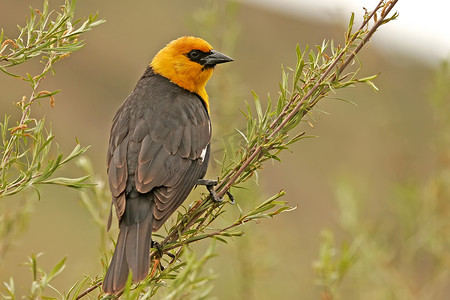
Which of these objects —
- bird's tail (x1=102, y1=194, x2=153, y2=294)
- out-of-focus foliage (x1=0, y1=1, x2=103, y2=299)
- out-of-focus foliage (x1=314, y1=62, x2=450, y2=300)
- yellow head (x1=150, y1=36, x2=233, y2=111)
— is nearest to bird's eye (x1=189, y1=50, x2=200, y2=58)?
yellow head (x1=150, y1=36, x2=233, y2=111)

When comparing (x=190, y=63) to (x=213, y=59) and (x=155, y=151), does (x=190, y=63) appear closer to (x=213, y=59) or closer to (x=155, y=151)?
(x=213, y=59)

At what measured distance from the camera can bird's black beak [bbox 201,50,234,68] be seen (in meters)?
4.16

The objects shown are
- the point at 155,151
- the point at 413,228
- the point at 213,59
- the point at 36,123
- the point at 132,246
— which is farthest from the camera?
the point at 213,59

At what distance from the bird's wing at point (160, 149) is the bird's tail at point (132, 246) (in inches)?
1.7

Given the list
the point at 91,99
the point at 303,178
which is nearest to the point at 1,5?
the point at 91,99

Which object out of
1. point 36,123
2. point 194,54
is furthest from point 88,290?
point 194,54

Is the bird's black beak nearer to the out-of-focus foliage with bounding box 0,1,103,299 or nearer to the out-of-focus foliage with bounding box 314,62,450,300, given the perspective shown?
the out-of-focus foliage with bounding box 314,62,450,300

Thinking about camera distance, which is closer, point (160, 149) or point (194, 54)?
point (160, 149)

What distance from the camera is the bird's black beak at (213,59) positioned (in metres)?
4.16

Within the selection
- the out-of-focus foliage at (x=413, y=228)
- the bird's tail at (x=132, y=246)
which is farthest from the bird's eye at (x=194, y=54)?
the bird's tail at (x=132, y=246)

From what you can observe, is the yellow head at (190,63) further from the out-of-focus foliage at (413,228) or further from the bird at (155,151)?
the out-of-focus foliage at (413,228)

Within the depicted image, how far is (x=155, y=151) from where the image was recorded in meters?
3.40

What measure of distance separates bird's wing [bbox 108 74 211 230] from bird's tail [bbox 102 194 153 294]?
4cm

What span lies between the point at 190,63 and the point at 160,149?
1.12 meters
